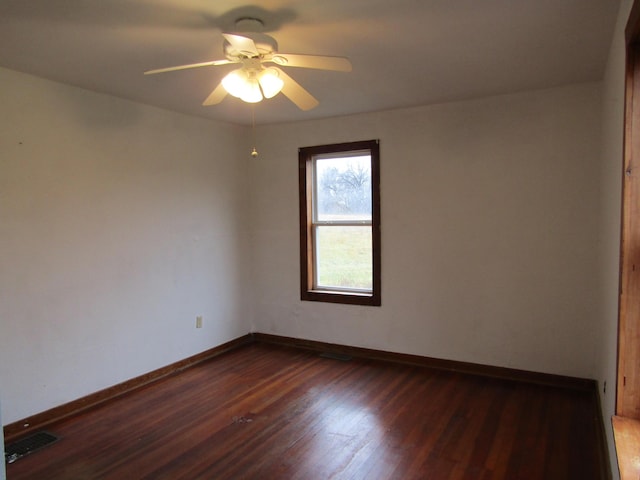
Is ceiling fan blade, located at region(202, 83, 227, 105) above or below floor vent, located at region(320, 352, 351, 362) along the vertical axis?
above

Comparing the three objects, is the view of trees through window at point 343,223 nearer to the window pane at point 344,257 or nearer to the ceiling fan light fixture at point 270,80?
the window pane at point 344,257

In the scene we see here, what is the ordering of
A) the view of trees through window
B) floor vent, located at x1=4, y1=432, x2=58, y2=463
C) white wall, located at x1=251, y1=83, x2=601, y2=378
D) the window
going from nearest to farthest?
floor vent, located at x1=4, y1=432, x2=58, y2=463
white wall, located at x1=251, y1=83, x2=601, y2=378
the window
the view of trees through window

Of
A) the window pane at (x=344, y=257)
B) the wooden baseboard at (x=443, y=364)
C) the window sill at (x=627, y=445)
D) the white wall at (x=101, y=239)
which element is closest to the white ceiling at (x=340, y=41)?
the white wall at (x=101, y=239)

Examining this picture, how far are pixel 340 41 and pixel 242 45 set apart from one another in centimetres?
70

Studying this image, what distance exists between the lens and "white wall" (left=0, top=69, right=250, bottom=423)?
3.07 metres

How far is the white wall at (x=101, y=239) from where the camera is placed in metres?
3.07

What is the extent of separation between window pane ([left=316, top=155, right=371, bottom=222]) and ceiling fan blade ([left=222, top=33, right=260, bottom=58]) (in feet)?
8.00

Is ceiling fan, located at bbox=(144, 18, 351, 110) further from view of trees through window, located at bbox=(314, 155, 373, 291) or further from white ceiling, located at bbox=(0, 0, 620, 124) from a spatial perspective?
view of trees through window, located at bbox=(314, 155, 373, 291)

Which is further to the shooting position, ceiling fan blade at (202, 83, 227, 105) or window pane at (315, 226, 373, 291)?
window pane at (315, 226, 373, 291)

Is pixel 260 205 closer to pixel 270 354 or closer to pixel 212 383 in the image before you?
pixel 270 354

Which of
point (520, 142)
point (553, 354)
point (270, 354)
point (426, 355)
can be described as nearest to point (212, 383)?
point (270, 354)

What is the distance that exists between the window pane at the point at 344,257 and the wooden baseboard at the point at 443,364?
64cm

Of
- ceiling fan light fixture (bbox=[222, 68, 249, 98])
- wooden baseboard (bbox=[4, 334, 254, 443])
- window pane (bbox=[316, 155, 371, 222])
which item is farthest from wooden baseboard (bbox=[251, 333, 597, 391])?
ceiling fan light fixture (bbox=[222, 68, 249, 98])

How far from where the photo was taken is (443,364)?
419 cm
